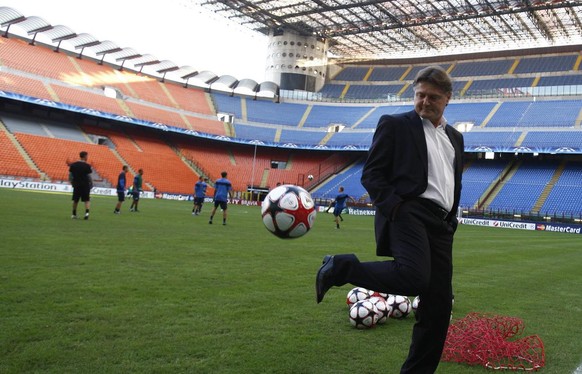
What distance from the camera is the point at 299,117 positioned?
58.9 m

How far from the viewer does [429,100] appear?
3338 mm

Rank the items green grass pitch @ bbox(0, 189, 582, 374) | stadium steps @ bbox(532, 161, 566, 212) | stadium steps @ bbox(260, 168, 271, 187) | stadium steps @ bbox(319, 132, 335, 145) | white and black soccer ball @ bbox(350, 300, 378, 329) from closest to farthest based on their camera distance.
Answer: green grass pitch @ bbox(0, 189, 582, 374), white and black soccer ball @ bbox(350, 300, 378, 329), stadium steps @ bbox(532, 161, 566, 212), stadium steps @ bbox(260, 168, 271, 187), stadium steps @ bbox(319, 132, 335, 145)

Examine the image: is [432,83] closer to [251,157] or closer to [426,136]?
[426,136]

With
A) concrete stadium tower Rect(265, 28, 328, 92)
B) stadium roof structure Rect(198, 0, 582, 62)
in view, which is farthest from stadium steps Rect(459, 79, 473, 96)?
concrete stadium tower Rect(265, 28, 328, 92)

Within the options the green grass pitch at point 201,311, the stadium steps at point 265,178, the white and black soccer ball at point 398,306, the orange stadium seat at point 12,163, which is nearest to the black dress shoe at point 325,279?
the green grass pitch at point 201,311

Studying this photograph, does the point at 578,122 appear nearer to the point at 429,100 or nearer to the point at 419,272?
the point at 429,100

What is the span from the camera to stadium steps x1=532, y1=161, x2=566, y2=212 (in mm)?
37969

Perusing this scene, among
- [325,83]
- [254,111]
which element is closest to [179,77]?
[254,111]

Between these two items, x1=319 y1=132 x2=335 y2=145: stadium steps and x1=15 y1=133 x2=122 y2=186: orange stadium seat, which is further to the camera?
x1=319 y1=132 x2=335 y2=145: stadium steps

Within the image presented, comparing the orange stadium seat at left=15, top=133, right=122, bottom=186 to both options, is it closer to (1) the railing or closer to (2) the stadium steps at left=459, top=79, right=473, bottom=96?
(1) the railing

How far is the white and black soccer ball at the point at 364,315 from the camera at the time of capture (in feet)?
15.2

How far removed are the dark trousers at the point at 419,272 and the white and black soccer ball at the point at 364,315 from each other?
4.48 feet

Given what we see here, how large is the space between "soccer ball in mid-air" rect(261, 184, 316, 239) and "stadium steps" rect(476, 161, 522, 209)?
37.7 meters

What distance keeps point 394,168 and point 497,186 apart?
42464mm
